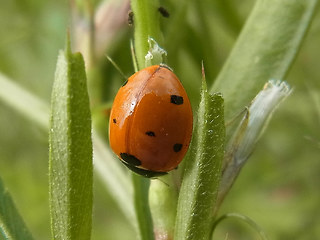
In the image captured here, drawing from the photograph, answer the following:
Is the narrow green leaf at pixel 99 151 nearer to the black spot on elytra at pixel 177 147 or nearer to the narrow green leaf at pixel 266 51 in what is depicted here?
the black spot on elytra at pixel 177 147

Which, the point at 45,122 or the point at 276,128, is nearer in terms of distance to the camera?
the point at 45,122

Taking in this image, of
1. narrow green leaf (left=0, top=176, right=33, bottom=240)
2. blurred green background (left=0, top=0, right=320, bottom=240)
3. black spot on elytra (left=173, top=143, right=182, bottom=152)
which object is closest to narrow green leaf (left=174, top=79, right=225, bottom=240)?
black spot on elytra (left=173, top=143, right=182, bottom=152)

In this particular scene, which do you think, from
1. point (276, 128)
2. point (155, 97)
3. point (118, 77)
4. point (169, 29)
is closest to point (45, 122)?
point (118, 77)

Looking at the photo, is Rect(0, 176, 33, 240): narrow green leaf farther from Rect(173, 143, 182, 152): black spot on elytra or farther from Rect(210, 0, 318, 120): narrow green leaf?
Rect(210, 0, 318, 120): narrow green leaf

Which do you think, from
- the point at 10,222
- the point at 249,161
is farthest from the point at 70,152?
the point at 249,161

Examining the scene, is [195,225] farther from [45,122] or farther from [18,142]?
[18,142]

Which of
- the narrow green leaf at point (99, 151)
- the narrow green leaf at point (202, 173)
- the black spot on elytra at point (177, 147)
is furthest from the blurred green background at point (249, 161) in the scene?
the narrow green leaf at point (202, 173)
